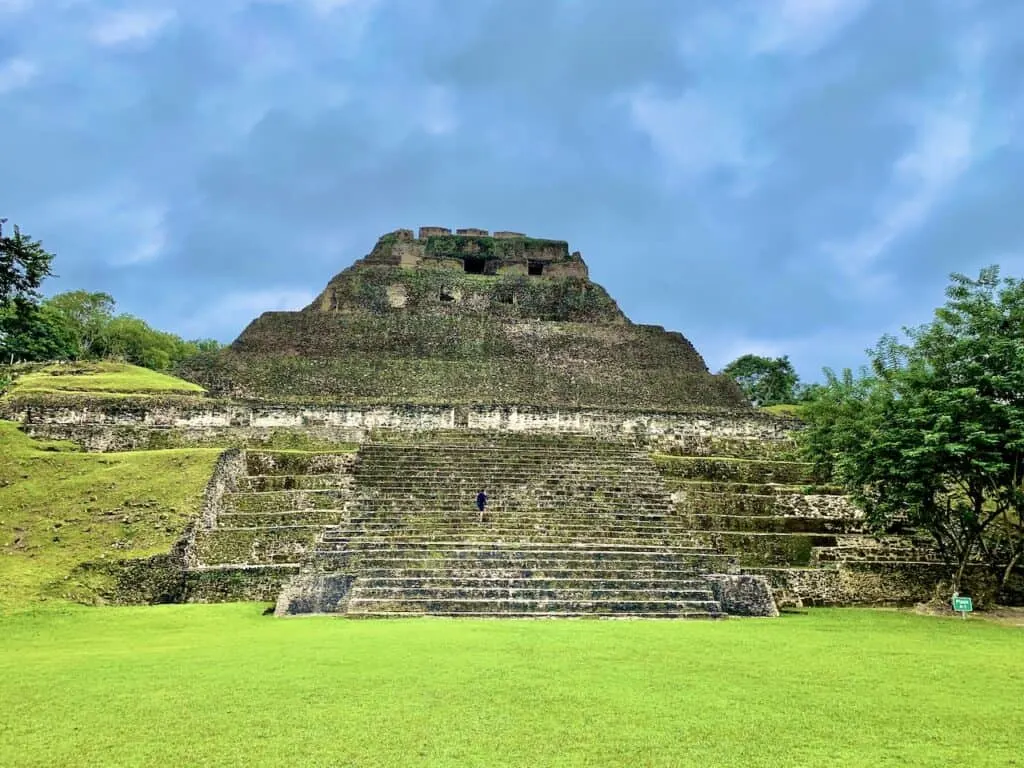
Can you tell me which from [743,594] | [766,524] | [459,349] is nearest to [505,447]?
[766,524]

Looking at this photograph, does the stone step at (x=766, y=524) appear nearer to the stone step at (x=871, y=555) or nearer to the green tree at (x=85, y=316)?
the stone step at (x=871, y=555)

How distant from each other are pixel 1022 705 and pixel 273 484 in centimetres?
1087

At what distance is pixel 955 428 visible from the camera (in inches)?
388

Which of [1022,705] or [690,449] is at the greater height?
[690,449]

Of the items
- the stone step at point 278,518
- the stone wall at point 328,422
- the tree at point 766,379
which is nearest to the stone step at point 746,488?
the stone wall at point 328,422

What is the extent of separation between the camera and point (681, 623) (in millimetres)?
8352

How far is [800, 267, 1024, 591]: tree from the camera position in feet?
31.8

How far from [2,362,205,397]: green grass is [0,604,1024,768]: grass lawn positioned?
10.2m

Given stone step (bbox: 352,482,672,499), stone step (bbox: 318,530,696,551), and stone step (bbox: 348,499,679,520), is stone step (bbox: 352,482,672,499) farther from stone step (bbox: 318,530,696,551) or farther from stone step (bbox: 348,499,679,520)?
stone step (bbox: 318,530,696,551)

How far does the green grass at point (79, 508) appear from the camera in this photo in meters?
9.26

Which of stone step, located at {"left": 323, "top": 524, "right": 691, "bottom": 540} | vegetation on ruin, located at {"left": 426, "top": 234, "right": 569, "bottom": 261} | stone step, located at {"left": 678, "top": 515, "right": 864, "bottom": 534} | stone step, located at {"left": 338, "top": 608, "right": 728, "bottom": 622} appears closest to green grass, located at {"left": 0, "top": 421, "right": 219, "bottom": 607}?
stone step, located at {"left": 323, "top": 524, "right": 691, "bottom": 540}

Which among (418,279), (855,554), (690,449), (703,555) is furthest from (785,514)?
(418,279)

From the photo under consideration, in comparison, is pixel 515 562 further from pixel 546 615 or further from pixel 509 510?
pixel 509 510

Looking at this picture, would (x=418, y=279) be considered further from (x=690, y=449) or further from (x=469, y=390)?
(x=690, y=449)
